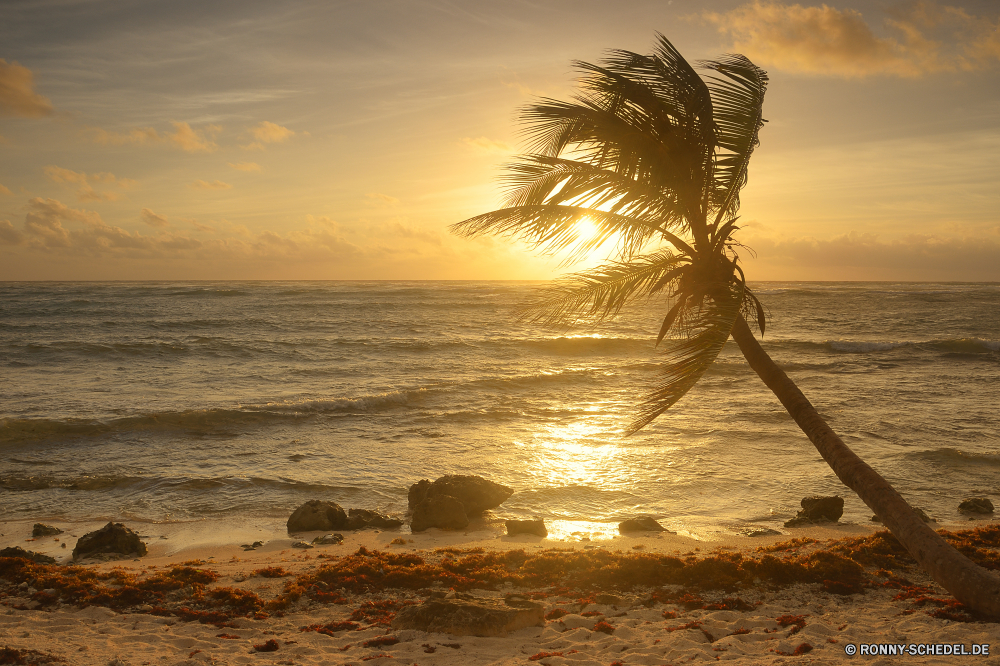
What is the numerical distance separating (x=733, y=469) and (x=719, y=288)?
820 cm

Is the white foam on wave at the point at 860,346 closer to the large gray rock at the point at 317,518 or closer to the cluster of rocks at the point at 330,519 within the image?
the cluster of rocks at the point at 330,519

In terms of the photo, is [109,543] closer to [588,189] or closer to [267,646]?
[267,646]

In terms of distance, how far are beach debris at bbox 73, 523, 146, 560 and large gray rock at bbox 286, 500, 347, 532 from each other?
2.10 m

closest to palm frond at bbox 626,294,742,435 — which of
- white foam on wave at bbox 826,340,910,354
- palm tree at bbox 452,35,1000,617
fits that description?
palm tree at bbox 452,35,1000,617

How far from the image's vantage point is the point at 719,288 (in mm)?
5680

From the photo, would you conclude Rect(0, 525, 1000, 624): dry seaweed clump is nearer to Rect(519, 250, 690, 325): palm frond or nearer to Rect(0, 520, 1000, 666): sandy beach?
Rect(0, 520, 1000, 666): sandy beach

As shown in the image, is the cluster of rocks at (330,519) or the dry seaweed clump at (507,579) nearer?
the dry seaweed clump at (507,579)

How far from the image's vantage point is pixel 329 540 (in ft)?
29.0

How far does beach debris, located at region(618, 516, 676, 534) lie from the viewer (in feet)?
30.2

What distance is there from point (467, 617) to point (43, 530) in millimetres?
7276

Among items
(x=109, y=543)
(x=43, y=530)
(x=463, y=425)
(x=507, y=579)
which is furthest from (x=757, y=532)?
(x=43, y=530)

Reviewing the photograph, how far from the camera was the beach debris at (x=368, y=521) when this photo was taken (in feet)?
31.6

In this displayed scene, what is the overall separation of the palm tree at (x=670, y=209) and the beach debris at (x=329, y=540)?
16.3 feet

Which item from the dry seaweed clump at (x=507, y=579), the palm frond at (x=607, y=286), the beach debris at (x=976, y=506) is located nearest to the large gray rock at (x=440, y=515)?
the dry seaweed clump at (x=507, y=579)
